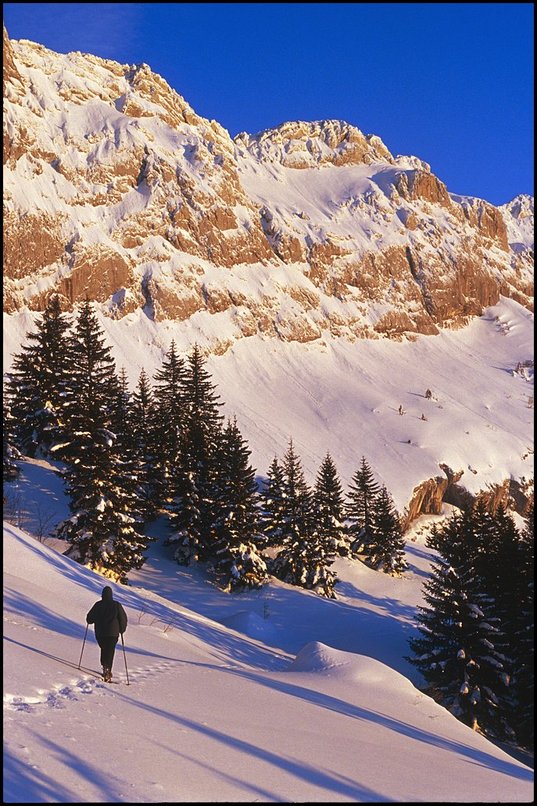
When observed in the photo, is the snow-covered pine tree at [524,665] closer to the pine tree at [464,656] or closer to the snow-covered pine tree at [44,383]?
the pine tree at [464,656]

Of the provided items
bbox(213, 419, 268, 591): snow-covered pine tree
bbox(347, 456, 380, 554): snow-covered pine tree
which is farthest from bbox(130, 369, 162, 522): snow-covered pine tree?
bbox(347, 456, 380, 554): snow-covered pine tree

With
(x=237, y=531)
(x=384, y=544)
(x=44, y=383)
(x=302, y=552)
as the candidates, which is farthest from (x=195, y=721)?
(x=384, y=544)

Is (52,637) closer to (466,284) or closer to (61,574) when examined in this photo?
(61,574)

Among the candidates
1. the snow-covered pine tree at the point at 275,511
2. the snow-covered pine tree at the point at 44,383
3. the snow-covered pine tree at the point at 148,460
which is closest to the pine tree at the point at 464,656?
the snow-covered pine tree at the point at 275,511

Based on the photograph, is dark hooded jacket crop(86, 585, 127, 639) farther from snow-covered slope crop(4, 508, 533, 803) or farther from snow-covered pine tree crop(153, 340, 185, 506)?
snow-covered pine tree crop(153, 340, 185, 506)

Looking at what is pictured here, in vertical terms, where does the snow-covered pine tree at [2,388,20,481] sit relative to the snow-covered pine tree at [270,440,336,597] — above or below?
above

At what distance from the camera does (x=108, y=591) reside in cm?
990

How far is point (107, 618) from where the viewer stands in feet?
31.1

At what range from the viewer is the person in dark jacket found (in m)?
9.01

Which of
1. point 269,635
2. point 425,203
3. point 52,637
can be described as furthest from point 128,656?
point 425,203

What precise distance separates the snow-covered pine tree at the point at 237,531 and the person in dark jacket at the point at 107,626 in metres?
19.7

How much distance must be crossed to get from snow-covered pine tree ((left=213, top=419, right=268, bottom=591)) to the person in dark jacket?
19.7 meters

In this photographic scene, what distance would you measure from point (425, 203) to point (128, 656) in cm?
14055

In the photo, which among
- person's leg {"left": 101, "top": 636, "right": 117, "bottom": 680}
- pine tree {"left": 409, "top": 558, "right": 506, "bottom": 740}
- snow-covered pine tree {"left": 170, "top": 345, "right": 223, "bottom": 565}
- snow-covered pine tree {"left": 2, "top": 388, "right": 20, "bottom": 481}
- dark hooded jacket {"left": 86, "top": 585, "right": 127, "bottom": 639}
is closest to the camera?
person's leg {"left": 101, "top": 636, "right": 117, "bottom": 680}
